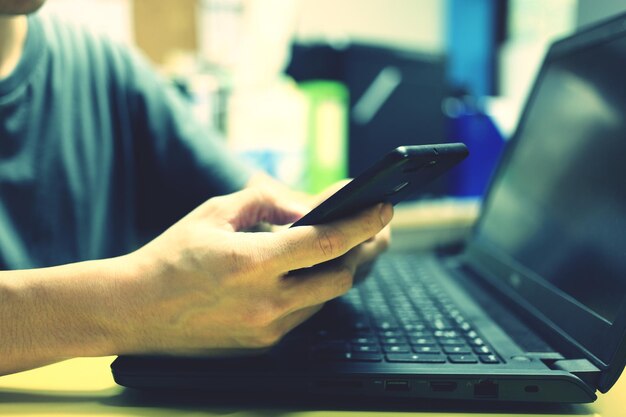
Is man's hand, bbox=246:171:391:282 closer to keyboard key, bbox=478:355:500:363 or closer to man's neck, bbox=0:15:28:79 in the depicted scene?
keyboard key, bbox=478:355:500:363

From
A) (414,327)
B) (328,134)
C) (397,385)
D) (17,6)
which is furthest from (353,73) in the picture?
Answer: (397,385)

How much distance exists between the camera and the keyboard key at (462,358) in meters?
0.39

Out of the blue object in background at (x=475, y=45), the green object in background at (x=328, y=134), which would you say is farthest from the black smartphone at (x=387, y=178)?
the blue object in background at (x=475, y=45)

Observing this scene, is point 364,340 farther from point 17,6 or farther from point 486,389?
point 17,6

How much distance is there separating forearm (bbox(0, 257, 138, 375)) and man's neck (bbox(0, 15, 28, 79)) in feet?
1.38

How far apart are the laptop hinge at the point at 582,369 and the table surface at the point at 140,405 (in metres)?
0.02

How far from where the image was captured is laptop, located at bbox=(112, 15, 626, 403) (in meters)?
0.37

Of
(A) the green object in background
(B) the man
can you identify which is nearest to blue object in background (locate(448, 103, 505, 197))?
(A) the green object in background

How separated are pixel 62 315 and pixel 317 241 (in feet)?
0.68

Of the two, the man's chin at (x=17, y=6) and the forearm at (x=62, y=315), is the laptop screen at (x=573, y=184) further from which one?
the man's chin at (x=17, y=6)

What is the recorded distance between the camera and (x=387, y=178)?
1.18ft

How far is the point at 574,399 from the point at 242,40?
6.52 feet

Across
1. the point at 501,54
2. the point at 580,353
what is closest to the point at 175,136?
the point at 580,353

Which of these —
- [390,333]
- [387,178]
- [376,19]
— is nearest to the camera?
[387,178]
